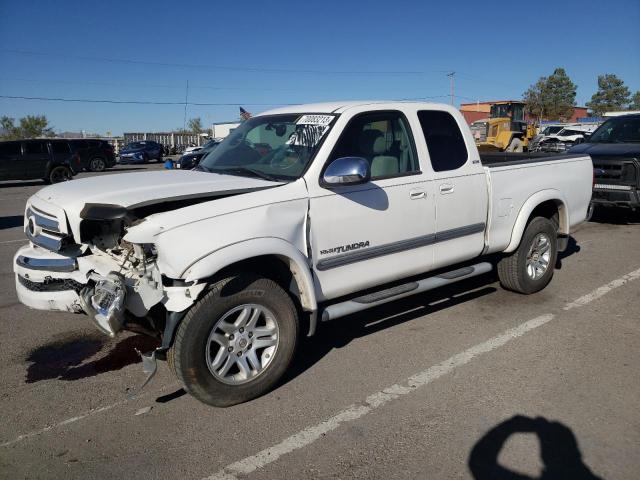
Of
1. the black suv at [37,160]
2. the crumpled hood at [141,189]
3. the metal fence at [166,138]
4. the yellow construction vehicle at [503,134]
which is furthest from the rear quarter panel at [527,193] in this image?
the metal fence at [166,138]

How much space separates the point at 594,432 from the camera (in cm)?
322

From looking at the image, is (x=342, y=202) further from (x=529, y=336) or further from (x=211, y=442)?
(x=529, y=336)

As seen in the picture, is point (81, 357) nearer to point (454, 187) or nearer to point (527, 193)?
point (454, 187)

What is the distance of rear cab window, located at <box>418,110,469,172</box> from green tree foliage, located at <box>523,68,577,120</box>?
6720cm

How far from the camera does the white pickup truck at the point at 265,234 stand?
3307 millimetres

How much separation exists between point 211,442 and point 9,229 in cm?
922

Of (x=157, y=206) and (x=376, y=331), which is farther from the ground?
(x=157, y=206)

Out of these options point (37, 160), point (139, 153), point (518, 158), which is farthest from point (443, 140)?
point (139, 153)

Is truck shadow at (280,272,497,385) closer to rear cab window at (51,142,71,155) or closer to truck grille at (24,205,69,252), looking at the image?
truck grille at (24,205,69,252)

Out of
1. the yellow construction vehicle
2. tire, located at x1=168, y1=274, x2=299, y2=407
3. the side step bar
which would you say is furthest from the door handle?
the yellow construction vehicle

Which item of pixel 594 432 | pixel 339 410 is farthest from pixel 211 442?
pixel 594 432

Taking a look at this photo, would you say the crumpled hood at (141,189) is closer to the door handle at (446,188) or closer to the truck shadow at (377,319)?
the truck shadow at (377,319)

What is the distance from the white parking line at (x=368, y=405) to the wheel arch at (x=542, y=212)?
84cm

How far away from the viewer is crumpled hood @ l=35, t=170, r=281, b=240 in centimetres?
346
